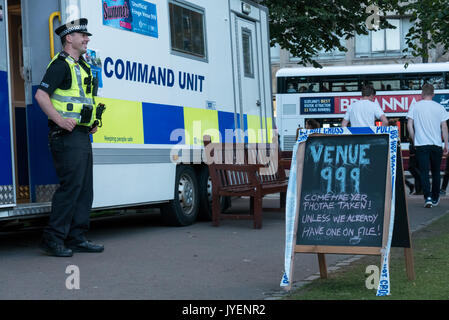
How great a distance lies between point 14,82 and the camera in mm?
8914

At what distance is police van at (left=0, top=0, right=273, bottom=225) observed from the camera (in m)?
7.75

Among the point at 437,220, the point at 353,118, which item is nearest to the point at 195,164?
the point at 353,118

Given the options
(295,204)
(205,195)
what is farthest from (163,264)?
(205,195)

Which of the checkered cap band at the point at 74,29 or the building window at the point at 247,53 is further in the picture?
the building window at the point at 247,53

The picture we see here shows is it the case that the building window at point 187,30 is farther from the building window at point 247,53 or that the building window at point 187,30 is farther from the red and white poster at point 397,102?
the red and white poster at point 397,102

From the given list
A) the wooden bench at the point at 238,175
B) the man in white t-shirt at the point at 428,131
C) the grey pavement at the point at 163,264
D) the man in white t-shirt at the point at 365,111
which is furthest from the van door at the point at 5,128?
the man in white t-shirt at the point at 428,131

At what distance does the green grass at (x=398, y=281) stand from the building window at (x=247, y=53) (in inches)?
185

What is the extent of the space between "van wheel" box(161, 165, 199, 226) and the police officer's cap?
291 cm

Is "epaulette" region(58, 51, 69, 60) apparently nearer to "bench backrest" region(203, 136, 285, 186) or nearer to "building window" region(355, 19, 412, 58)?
"bench backrest" region(203, 136, 285, 186)

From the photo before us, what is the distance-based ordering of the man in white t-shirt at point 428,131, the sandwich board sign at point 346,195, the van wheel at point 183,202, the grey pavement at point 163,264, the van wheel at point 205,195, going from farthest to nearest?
the man in white t-shirt at point 428,131 < the van wheel at point 205,195 < the van wheel at point 183,202 < the grey pavement at point 163,264 < the sandwich board sign at point 346,195

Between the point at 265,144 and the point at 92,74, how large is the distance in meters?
4.45

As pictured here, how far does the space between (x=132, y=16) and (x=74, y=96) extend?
6.37 ft

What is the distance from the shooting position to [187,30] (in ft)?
33.3

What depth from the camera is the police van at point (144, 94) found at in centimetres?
775
